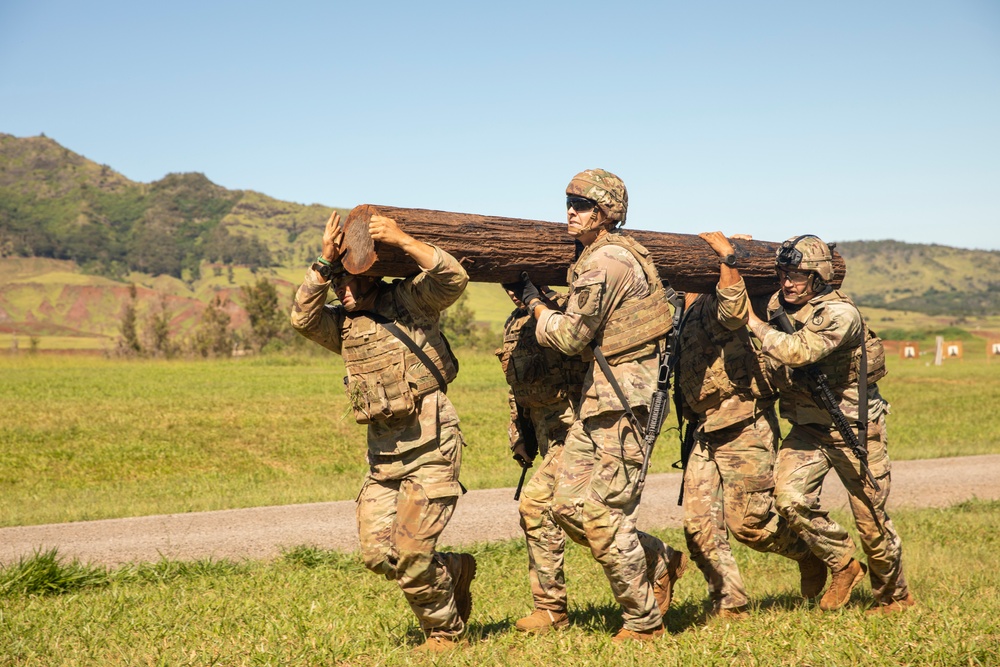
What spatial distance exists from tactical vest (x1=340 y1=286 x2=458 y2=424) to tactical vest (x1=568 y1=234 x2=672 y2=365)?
929 millimetres

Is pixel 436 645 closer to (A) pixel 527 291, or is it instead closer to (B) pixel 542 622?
(B) pixel 542 622

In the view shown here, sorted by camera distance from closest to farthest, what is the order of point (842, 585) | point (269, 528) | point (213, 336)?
1. point (842, 585)
2. point (269, 528)
3. point (213, 336)

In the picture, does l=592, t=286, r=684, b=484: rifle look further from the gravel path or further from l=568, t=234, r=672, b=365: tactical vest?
the gravel path

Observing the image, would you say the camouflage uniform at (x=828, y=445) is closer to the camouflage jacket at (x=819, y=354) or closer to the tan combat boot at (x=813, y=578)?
the camouflage jacket at (x=819, y=354)

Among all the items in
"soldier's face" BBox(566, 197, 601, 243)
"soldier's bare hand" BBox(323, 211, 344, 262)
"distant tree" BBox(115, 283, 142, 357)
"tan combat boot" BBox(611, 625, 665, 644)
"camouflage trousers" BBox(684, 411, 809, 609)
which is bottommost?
"distant tree" BBox(115, 283, 142, 357)

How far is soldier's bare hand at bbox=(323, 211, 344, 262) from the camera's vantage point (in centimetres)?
526

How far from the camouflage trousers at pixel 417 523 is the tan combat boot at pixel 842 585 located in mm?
2541

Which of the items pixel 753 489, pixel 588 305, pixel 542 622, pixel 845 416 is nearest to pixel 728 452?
pixel 753 489

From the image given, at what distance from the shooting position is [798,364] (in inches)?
232

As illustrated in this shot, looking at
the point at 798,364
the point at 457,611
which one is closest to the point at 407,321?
the point at 457,611

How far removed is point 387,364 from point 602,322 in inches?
49.4

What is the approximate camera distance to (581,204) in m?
5.54

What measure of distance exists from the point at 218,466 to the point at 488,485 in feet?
15.3

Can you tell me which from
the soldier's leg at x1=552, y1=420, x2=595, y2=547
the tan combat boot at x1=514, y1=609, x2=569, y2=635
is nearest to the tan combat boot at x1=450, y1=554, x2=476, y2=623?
the tan combat boot at x1=514, y1=609, x2=569, y2=635
